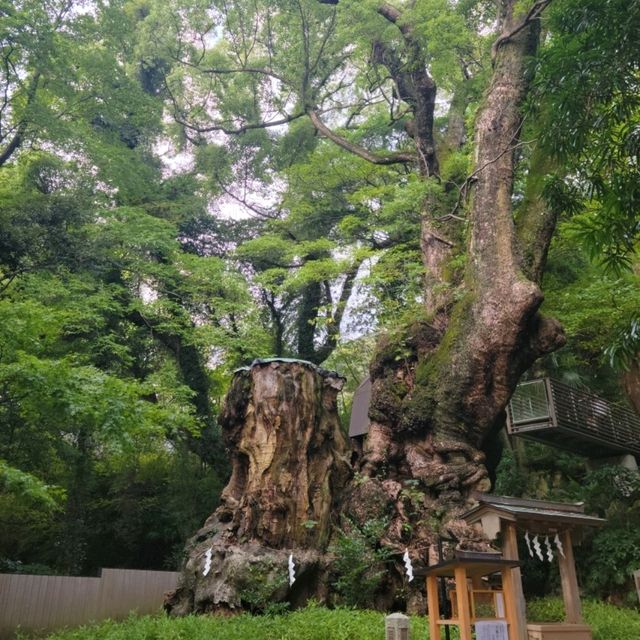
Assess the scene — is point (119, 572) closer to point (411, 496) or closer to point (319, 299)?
point (411, 496)

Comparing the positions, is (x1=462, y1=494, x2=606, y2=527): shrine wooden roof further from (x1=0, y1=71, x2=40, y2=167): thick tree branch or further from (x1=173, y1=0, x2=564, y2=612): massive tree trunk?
(x1=0, y1=71, x2=40, y2=167): thick tree branch

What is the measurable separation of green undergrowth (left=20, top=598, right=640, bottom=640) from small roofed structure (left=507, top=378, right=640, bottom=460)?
167 inches

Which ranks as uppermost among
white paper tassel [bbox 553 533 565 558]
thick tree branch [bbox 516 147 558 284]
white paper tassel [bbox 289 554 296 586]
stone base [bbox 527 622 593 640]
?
thick tree branch [bbox 516 147 558 284]

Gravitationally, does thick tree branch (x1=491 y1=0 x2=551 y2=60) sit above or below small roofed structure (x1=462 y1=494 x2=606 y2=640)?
above

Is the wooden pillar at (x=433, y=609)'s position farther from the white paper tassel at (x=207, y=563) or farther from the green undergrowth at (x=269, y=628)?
the white paper tassel at (x=207, y=563)

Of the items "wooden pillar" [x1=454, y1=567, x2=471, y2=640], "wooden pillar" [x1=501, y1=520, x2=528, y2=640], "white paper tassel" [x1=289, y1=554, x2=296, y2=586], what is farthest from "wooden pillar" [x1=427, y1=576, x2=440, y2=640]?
"white paper tassel" [x1=289, y1=554, x2=296, y2=586]

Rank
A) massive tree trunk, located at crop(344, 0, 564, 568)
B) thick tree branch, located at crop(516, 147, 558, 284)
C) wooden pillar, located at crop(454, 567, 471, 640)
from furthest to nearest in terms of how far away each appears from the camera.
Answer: thick tree branch, located at crop(516, 147, 558, 284) < massive tree trunk, located at crop(344, 0, 564, 568) < wooden pillar, located at crop(454, 567, 471, 640)

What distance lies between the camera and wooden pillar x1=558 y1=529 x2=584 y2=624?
7.20m

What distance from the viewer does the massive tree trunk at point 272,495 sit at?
830cm

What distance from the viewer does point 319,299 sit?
17.3 meters

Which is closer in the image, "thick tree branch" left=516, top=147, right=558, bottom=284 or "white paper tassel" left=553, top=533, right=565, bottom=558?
"white paper tassel" left=553, top=533, right=565, bottom=558

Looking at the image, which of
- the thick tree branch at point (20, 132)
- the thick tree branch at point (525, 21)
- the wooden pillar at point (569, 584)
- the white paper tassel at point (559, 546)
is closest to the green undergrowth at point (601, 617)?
the wooden pillar at point (569, 584)

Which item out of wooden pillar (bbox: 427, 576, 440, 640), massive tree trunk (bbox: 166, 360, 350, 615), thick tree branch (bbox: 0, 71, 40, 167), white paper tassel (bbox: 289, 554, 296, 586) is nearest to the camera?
wooden pillar (bbox: 427, 576, 440, 640)

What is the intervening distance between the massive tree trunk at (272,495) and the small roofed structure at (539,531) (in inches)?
111
